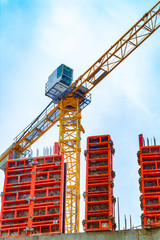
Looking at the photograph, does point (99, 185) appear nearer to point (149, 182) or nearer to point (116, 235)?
point (149, 182)

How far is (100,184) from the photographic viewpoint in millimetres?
29594

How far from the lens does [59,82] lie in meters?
53.0

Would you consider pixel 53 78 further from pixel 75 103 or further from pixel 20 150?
pixel 20 150

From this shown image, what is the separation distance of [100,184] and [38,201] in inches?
174

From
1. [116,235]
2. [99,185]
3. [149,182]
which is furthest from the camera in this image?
[99,185]

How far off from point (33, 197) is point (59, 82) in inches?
1003

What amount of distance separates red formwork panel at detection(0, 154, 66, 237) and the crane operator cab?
879 inches

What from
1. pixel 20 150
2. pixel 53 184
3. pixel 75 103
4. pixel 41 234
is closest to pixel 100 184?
pixel 53 184

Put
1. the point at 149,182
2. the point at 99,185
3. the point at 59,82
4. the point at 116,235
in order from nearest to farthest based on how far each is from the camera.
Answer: the point at 116,235 < the point at 149,182 < the point at 99,185 < the point at 59,82

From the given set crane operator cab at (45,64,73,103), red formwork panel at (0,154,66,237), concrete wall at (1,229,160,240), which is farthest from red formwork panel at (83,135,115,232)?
crane operator cab at (45,64,73,103)

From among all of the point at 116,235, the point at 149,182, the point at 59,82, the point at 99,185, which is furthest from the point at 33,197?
the point at 59,82

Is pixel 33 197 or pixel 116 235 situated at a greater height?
pixel 33 197

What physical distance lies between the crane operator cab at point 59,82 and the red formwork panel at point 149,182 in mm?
22912

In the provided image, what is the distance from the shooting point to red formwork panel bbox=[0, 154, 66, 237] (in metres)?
28.3
